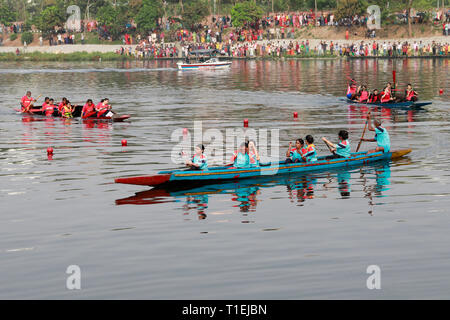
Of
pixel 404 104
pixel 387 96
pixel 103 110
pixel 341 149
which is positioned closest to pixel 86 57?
pixel 103 110

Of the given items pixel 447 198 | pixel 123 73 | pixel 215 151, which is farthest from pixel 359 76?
pixel 447 198

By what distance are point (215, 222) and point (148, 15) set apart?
396 ft

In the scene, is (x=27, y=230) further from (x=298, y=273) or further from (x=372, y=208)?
(x=372, y=208)

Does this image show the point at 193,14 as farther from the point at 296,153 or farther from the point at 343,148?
the point at 296,153

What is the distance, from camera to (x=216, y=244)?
64.7ft

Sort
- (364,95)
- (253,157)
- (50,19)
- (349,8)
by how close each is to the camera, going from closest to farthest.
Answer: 1. (253,157)
2. (364,95)
3. (349,8)
4. (50,19)

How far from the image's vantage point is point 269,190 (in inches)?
1049

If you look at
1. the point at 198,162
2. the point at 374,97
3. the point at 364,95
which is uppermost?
the point at 364,95

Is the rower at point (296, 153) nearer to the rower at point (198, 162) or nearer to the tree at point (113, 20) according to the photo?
the rower at point (198, 162)

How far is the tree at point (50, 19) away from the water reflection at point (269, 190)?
424 ft

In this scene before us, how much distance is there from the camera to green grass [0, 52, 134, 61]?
140 metres

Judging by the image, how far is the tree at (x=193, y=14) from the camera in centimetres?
13525

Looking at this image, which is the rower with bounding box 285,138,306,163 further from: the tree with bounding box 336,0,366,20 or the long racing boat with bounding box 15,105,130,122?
the tree with bounding box 336,0,366,20

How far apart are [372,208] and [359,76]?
198 feet
